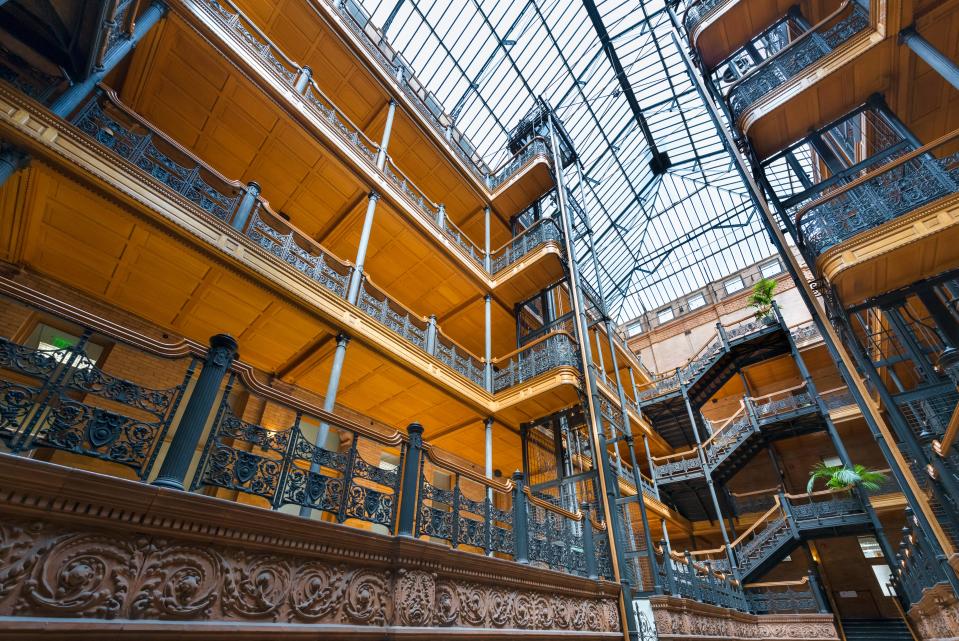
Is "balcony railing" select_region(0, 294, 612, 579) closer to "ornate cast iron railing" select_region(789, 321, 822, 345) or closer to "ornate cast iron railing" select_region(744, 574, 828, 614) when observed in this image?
"ornate cast iron railing" select_region(744, 574, 828, 614)

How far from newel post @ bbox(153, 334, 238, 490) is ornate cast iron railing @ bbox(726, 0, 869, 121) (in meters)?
12.1

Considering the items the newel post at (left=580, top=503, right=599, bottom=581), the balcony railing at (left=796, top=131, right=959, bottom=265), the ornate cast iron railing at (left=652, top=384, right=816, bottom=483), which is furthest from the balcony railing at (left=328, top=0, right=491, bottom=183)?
the ornate cast iron railing at (left=652, top=384, right=816, bottom=483)

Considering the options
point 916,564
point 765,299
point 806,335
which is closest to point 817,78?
point 916,564

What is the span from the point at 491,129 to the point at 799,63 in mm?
12341

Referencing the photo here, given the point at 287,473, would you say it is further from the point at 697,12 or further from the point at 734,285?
Result: the point at 734,285

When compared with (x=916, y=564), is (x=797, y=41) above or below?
above

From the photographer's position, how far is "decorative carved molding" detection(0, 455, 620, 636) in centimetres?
253

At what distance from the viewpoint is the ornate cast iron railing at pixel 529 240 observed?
13.9m

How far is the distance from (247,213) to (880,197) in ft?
37.3

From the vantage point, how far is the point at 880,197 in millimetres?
7887

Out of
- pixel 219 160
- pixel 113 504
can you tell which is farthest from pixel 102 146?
pixel 113 504

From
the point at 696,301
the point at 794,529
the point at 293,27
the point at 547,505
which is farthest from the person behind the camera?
the point at 696,301

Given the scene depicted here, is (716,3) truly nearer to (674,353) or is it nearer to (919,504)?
(919,504)

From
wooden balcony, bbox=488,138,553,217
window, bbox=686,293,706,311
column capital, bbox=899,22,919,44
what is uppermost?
window, bbox=686,293,706,311
